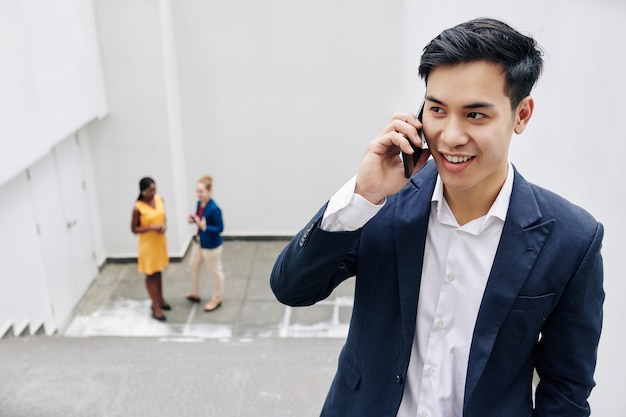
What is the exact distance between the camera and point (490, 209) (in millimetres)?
1620

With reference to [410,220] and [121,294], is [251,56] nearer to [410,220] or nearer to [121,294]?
[121,294]

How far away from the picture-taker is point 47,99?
682 centimetres

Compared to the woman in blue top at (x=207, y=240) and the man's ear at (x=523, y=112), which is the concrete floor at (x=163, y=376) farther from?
the man's ear at (x=523, y=112)

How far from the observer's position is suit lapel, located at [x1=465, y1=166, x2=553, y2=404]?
5.13 ft

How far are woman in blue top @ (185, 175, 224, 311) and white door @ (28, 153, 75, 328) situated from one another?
1.63 metres

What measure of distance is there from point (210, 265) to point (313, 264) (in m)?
6.01

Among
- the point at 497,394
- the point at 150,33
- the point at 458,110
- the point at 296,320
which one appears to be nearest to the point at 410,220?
the point at 458,110

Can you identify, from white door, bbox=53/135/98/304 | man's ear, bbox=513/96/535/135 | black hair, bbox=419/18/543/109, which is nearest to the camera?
black hair, bbox=419/18/543/109

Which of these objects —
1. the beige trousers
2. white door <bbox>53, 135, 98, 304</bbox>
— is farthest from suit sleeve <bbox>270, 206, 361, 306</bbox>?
white door <bbox>53, 135, 98, 304</bbox>

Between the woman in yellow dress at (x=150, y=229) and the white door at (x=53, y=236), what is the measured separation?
47.4 inches

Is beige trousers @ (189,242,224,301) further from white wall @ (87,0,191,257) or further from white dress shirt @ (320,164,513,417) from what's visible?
white dress shirt @ (320,164,513,417)

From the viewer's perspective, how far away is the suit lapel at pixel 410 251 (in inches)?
65.0

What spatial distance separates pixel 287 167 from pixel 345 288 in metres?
2.44

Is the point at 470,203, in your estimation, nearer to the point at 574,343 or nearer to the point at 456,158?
the point at 456,158
